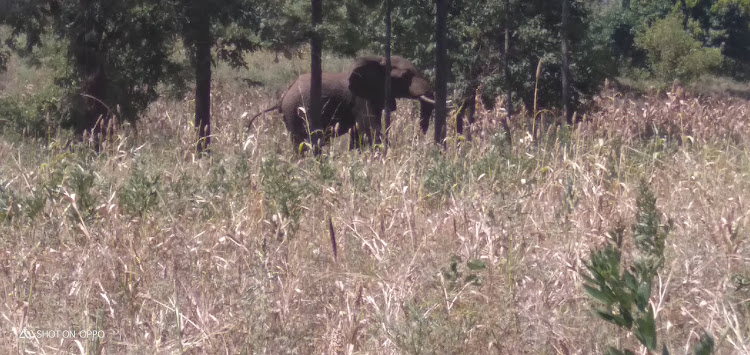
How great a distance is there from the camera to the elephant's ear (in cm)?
1401

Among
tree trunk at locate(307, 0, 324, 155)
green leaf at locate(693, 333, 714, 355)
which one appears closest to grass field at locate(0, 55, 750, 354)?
green leaf at locate(693, 333, 714, 355)

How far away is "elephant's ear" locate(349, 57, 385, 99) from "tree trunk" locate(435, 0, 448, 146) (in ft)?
9.88

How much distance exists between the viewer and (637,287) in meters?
2.60

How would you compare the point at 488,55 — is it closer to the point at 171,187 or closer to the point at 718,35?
the point at 171,187

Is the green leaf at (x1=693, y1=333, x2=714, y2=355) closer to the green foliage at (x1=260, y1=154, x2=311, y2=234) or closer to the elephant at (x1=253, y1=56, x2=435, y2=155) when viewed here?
the green foliage at (x1=260, y1=154, x2=311, y2=234)

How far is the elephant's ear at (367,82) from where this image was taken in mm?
14008

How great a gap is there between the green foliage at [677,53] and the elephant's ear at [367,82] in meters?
28.3

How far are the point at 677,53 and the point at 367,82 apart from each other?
29.1 m

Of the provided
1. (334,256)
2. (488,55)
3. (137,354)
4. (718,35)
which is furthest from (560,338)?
(718,35)

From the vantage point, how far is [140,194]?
209 inches

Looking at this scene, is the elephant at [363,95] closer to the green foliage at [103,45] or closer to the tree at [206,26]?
the tree at [206,26]

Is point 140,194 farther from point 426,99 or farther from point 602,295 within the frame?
point 426,99

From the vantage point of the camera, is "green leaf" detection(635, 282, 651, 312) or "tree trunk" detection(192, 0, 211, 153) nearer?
"green leaf" detection(635, 282, 651, 312)

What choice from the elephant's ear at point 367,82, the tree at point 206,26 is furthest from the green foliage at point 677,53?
the tree at point 206,26
